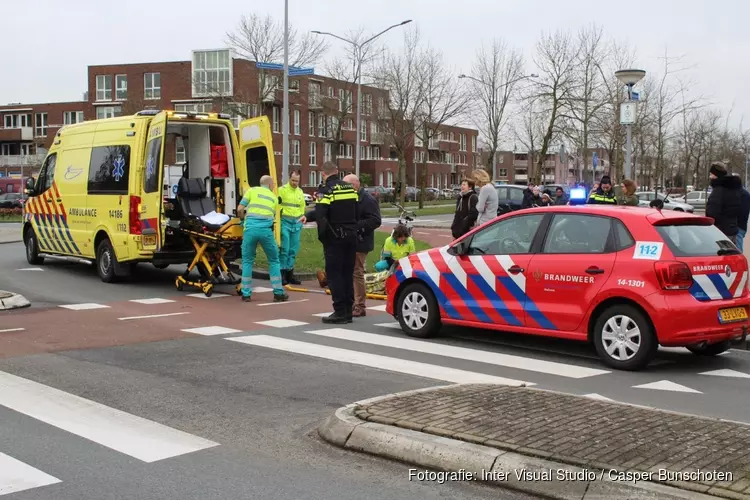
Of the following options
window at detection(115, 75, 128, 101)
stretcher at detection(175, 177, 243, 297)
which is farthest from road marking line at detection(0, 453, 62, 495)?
window at detection(115, 75, 128, 101)

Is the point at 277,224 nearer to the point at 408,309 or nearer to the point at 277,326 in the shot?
the point at 277,326

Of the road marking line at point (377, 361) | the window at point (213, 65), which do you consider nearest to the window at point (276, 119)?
the window at point (213, 65)

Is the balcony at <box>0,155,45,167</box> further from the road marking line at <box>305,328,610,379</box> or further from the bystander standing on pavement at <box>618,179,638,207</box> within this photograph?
the road marking line at <box>305,328,610,379</box>

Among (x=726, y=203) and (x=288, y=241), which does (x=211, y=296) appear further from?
(x=726, y=203)

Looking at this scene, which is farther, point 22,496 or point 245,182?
point 245,182

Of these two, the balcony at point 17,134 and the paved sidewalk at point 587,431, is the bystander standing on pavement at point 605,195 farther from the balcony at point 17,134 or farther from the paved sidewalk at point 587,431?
the balcony at point 17,134

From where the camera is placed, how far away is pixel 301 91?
69.4 m

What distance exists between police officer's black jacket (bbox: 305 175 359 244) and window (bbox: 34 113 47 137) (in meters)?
80.5

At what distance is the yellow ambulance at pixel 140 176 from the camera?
13.3m

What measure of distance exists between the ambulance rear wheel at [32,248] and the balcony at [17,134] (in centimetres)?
7291

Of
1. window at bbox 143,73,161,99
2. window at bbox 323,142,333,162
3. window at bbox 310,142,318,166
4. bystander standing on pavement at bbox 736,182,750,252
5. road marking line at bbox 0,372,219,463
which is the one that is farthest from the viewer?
window at bbox 323,142,333,162

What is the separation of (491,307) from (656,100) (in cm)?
3322

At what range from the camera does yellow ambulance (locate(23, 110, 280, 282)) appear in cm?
1328

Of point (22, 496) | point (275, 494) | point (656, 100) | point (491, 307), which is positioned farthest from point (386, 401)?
point (656, 100)
